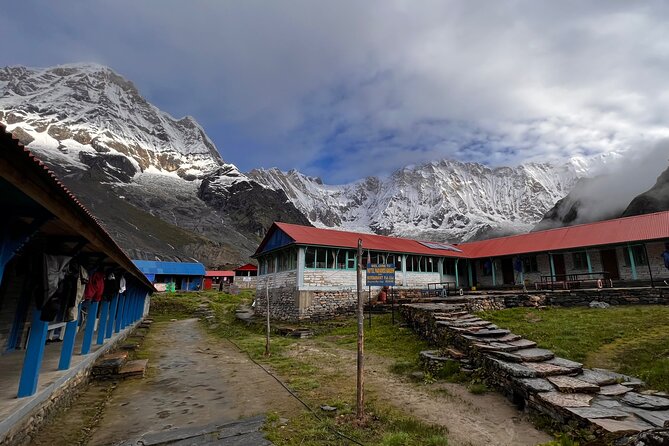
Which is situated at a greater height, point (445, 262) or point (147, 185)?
point (147, 185)

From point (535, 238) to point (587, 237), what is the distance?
4.22 metres

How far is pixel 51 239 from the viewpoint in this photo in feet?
21.7

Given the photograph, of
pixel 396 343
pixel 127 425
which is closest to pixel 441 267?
pixel 396 343

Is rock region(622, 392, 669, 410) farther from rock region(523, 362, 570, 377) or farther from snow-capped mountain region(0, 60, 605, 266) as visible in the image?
snow-capped mountain region(0, 60, 605, 266)

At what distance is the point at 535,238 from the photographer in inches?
1136

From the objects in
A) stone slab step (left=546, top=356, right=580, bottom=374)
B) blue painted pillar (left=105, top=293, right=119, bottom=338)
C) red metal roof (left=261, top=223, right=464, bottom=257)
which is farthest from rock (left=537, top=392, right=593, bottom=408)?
blue painted pillar (left=105, top=293, right=119, bottom=338)

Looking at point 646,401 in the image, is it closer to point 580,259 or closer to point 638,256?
point 638,256

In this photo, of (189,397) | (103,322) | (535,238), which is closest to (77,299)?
(189,397)

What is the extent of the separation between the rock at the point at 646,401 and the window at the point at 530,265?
78.0 ft

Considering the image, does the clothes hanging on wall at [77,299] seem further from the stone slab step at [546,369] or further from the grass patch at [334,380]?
the stone slab step at [546,369]

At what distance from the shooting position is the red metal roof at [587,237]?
72.9 feet

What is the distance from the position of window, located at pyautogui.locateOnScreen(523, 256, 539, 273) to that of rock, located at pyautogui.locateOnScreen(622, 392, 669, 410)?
23.8 metres

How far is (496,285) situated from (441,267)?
521 cm

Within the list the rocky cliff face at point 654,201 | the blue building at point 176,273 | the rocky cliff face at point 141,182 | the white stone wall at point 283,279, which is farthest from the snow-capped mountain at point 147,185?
the rocky cliff face at point 654,201
